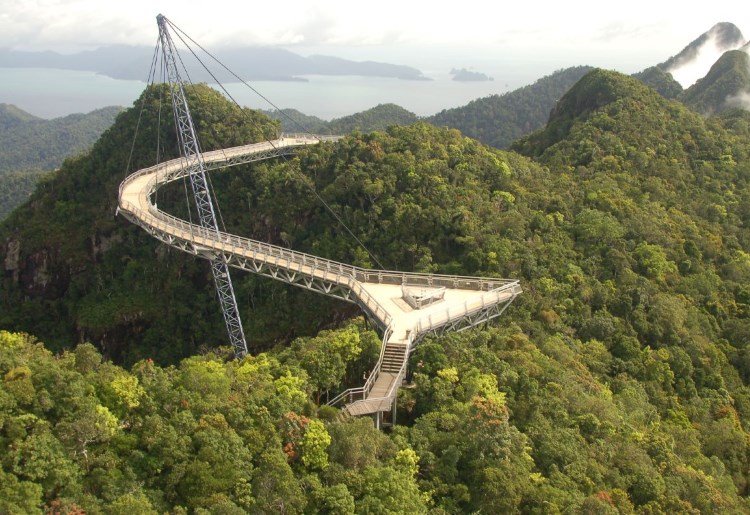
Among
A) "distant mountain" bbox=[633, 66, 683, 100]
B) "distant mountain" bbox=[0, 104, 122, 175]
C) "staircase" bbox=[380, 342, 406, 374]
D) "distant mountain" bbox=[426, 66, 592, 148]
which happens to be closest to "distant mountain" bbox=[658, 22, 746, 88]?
"distant mountain" bbox=[426, 66, 592, 148]

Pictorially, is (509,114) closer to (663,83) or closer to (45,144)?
(663,83)

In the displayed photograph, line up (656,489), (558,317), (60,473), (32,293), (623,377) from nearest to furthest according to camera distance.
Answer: (60,473), (656,489), (623,377), (558,317), (32,293)

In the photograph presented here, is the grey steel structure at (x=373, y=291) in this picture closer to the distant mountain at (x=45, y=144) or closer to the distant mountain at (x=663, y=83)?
the distant mountain at (x=663, y=83)

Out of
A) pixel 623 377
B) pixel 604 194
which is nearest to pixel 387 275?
pixel 623 377

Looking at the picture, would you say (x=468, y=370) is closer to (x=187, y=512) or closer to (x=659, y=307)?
(x=187, y=512)

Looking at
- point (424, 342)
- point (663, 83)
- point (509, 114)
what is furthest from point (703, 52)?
point (424, 342)

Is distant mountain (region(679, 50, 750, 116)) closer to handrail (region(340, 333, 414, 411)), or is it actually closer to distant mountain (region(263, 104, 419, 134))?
distant mountain (region(263, 104, 419, 134))

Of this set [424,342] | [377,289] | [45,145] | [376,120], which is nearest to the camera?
[424,342]
